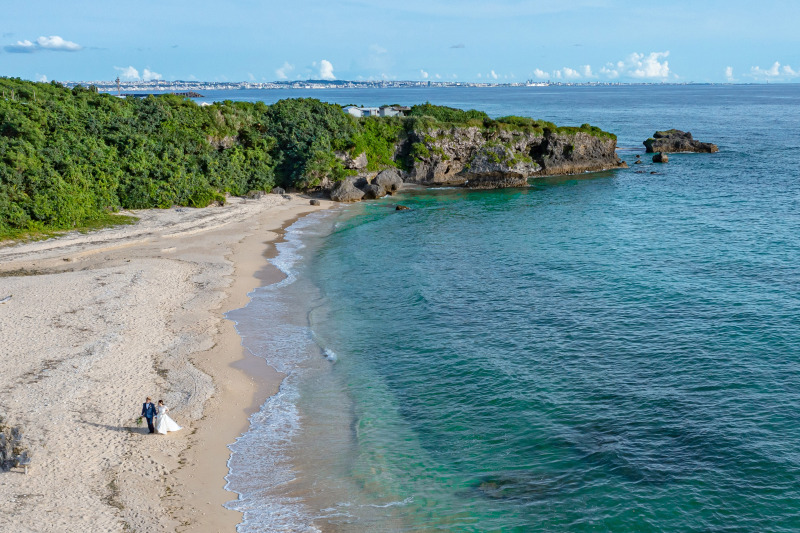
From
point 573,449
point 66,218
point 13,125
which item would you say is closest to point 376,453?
point 573,449

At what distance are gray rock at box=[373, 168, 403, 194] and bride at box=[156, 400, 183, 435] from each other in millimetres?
52669

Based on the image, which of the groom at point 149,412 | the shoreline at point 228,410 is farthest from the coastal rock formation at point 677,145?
the groom at point 149,412

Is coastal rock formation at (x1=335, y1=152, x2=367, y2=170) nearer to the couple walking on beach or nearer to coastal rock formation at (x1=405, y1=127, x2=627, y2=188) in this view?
coastal rock formation at (x1=405, y1=127, x2=627, y2=188)

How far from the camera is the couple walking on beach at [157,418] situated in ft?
71.5

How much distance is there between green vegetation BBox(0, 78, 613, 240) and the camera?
49.9 meters

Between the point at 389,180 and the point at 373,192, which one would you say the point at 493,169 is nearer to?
the point at 389,180

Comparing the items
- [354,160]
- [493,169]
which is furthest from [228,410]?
[493,169]

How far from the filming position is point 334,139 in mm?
75000

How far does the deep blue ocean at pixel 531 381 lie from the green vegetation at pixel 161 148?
58.0 feet

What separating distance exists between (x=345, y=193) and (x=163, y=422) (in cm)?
4984

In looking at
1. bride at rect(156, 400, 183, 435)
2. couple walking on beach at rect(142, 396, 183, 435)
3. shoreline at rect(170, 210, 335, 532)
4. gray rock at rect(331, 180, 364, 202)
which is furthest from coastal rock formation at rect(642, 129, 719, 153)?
couple walking on beach at rect(142, 396, 183, 435)

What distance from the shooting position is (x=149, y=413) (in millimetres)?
21781

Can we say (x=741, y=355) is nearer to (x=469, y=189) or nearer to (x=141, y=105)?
(x=469, y=189)

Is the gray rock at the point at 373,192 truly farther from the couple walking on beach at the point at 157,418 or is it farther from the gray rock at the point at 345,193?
the couple walking on beach at the point at 157,418
